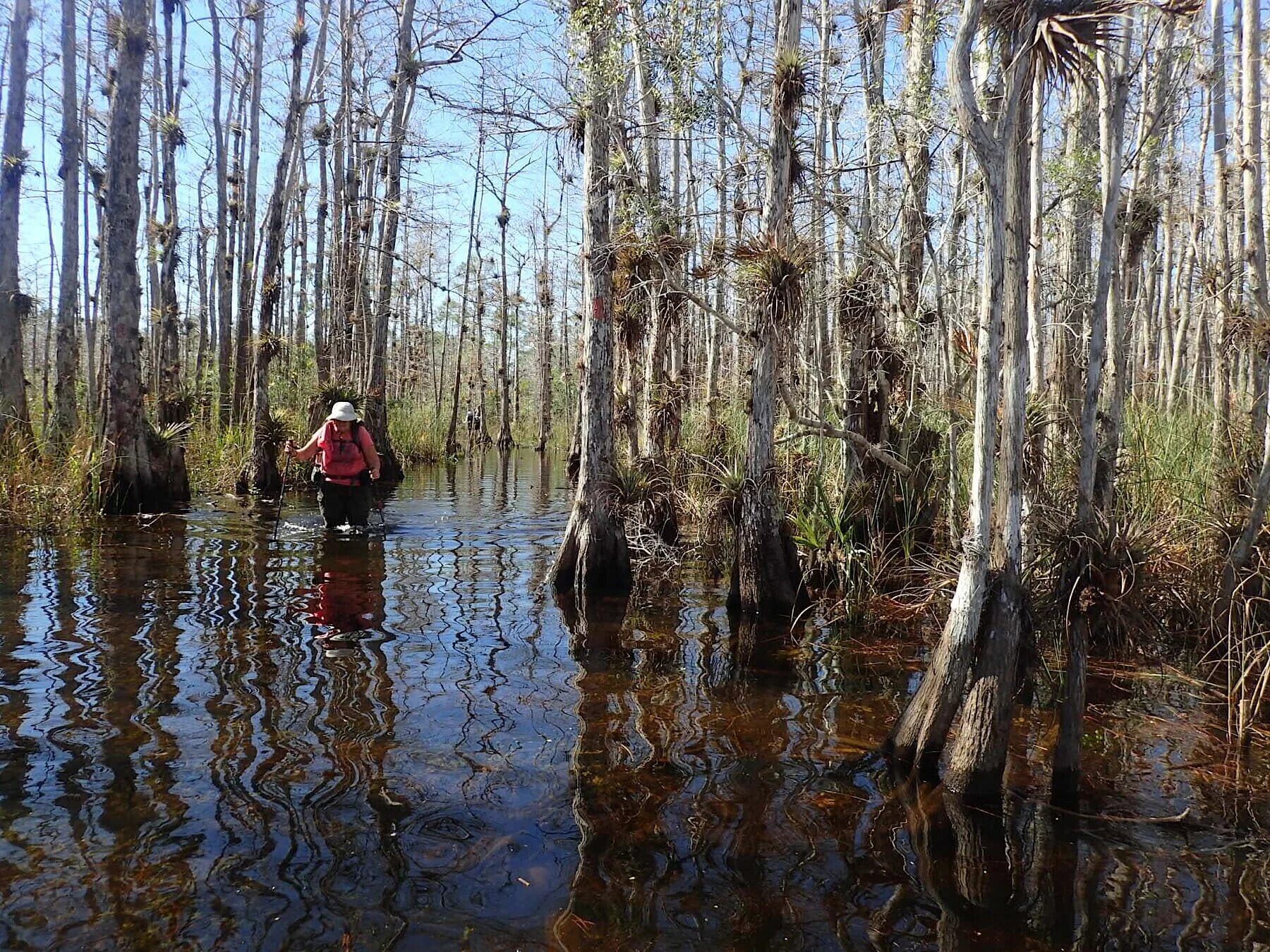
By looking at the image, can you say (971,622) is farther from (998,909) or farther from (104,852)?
(104,852)

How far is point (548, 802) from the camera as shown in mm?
3809

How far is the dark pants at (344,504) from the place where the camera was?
1108cm

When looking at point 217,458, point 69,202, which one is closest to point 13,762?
point 217,458

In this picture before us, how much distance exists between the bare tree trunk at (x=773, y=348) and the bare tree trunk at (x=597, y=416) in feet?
4.51

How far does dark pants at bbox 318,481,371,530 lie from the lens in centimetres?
1108

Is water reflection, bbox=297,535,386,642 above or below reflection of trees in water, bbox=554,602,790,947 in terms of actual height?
above

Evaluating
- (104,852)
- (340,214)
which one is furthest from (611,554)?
(340,214)

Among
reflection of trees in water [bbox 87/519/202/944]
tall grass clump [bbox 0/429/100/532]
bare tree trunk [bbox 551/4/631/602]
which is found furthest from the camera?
tall grass clump [bbox 0/429/100/532]

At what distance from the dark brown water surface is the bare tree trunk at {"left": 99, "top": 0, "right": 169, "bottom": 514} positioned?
5030 mm

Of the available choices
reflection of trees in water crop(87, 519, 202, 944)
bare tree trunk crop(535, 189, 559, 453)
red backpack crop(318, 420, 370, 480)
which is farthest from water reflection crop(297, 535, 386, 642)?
bare tree trunk crop(535, 189, 559, 453)

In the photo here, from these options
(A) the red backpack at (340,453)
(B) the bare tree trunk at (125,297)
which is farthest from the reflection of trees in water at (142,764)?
(B) the bare tree trunk at (125,297)

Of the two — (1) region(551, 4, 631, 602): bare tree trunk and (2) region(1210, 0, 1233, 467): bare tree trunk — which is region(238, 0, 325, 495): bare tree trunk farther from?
(2) region(1210, 0, 1233, 467): bare tree trunk

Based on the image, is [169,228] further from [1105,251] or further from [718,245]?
[1105,251]

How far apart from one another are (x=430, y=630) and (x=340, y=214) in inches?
671
